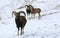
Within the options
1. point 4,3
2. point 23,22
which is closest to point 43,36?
point 23,22

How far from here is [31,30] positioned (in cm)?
1302

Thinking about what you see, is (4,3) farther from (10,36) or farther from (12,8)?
(10,36)

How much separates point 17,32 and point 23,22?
798 millimetres

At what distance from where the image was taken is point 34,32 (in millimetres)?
12508

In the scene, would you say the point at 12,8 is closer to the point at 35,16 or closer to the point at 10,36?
the point at 35,16

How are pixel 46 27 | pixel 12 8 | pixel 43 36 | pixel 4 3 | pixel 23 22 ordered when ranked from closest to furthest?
pixel 43 36 < pixel 23 22 < pixel 46 27 < pixel 12 8 < pixel 4 3

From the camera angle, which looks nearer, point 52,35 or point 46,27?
point 52,35

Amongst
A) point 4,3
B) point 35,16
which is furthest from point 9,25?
point 4,3

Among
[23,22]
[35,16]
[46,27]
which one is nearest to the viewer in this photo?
[23,22]

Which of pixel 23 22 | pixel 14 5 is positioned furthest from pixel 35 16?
pixel 14 5

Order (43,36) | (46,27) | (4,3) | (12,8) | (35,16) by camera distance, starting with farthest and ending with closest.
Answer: (4,3) → (12,8) → (35,16) → (46,27) → (43,36)

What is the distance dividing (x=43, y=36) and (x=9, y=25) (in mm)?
4143

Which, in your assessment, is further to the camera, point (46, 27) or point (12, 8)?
point (12, 8)

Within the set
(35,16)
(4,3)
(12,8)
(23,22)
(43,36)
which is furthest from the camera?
(4,3)
